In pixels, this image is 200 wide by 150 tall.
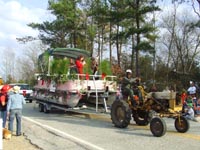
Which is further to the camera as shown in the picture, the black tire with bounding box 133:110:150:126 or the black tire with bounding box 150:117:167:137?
the black tire with bounding box 133:110:150:126

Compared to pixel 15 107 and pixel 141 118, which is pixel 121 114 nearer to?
pixel 141 118

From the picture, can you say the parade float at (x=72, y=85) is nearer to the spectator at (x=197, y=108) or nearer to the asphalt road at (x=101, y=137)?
the asphalt road at (x=101, y=137)

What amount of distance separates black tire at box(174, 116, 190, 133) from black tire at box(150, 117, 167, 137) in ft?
2.97

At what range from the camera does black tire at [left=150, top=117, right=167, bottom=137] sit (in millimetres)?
11164

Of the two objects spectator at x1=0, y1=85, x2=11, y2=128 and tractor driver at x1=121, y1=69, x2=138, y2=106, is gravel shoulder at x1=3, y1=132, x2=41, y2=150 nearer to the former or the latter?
spectator at x1=0, y1=85, x2=11, y2=128

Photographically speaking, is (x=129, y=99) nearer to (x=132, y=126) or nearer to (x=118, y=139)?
(x=132, y=126)

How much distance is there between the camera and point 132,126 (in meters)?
13.7

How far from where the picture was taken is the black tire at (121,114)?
42.5 feet

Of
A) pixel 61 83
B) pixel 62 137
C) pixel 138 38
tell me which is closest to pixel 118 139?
pixel 62 137

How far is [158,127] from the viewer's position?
37.2ft

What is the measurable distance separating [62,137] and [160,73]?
34.5 meters

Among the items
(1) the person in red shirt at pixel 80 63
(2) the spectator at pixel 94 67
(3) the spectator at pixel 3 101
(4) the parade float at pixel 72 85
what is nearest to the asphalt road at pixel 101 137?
(3) the spectator at pixel 3 101

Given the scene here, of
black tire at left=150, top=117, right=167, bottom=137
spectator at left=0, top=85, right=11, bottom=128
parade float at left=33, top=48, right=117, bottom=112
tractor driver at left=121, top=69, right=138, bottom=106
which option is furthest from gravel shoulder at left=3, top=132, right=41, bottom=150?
parade float at left=33, top=48, right=117, bottom=112

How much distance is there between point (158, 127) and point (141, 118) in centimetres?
249
